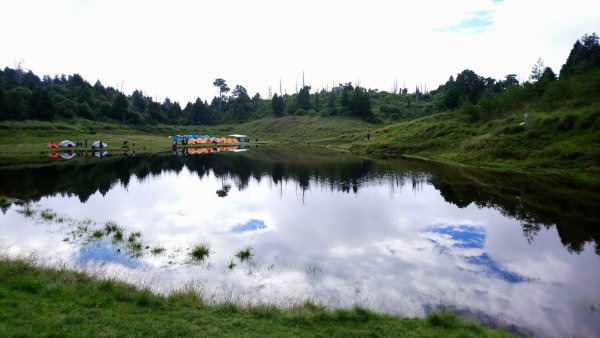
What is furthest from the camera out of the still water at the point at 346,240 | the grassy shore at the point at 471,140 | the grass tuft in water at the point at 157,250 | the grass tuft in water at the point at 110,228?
the grassy shore at the point at 471,140

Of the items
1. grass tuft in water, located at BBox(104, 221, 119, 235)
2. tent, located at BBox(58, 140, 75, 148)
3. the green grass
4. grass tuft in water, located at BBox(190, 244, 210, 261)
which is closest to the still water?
grass tuft in water, located at BBox(104, 221, 119, 235)

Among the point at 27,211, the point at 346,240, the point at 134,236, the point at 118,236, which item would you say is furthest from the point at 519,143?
the point at 27,211

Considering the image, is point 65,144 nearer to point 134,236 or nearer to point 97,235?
point 97,235

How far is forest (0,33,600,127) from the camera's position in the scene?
253 feet

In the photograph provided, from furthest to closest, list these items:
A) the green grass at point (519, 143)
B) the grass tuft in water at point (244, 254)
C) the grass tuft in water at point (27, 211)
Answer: the green grass at point (519, 143)
the grass tuft in water at point (27, 211)
the grass tuft in water at point (244, 254)

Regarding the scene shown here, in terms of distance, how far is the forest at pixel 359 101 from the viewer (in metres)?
77.2

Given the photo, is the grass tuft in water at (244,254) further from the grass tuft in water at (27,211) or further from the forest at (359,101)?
the forest at (359,101)

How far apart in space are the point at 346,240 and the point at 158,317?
14.3 metres

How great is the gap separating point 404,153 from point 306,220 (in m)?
58.9

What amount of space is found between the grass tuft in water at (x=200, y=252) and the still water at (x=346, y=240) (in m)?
0.39

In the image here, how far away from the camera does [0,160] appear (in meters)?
60.3

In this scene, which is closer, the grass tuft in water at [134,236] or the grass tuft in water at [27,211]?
the grass tuft in water at [134,236]

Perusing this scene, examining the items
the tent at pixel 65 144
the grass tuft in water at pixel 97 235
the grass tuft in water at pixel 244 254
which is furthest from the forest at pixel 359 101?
the grass tuft in water at pixel 97 235

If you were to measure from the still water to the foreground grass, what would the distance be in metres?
2.05
